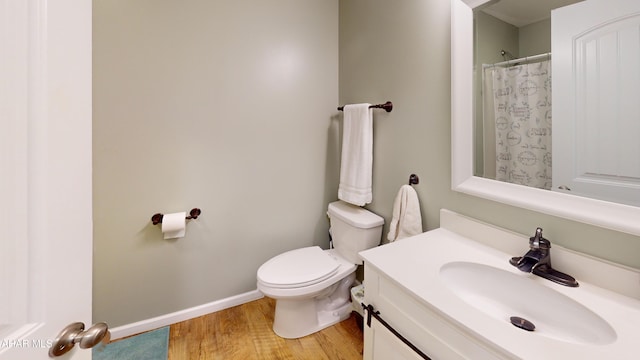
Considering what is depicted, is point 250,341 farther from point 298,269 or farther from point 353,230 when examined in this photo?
point 353,230

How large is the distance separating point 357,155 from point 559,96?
3.43 ft

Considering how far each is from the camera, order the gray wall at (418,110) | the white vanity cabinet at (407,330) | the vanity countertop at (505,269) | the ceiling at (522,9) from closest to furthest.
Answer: the vanity countertop at (505,269) → the white vanity cabinet at (407,330) → the ceiling at (522,9) → the gray wall at (418,110)

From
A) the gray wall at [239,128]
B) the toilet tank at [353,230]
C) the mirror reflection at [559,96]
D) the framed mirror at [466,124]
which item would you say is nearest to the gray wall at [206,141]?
the gray wall at [239,128]

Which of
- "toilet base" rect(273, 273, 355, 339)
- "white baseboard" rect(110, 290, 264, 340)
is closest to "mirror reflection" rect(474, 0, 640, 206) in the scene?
"toilet base" rect(273, 273, 355, 339)

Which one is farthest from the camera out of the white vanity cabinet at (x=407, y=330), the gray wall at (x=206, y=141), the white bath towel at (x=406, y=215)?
the gray wall at (x=206, y=141)

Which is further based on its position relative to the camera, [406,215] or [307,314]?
[307,314]

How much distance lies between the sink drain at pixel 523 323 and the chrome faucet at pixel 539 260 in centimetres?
16

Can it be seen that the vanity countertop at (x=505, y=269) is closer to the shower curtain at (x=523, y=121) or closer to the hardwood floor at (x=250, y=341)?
the shower curtain at (x=523, y=121)

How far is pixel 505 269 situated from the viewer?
99cm

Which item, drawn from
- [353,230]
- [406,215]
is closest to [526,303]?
[406,215]
